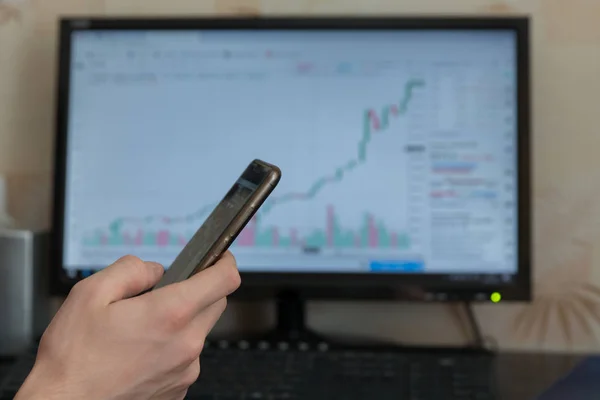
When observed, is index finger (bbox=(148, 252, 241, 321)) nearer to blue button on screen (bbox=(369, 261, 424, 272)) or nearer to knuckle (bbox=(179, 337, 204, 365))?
knuckle (bbox=(179, 337, 204, 365))

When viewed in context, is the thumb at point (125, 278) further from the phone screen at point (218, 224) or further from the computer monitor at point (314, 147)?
the computer monitor at point (314, 147)

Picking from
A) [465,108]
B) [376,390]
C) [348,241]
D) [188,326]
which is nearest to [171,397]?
[188,326]

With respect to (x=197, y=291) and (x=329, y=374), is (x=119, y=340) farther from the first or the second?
(x=329, y=374)

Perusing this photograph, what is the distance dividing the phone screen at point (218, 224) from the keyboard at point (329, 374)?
17cm

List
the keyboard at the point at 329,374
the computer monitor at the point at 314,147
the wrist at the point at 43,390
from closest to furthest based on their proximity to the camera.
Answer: the wrist at the point at 43,390 < the keyboard at the point at 329,374 < the computer monitor at the point at 314,147

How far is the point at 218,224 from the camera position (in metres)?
0.48

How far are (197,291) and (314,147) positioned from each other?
0.39m

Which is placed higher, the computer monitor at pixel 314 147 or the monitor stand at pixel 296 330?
the computer monitor at pixel 314 147

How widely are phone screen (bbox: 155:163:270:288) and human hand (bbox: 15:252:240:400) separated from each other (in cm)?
4

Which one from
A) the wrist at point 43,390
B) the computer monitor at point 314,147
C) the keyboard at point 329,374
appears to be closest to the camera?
the wrist at point 43,390

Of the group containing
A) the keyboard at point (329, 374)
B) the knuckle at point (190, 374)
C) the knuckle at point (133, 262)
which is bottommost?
the keyboard at point (329, 374)

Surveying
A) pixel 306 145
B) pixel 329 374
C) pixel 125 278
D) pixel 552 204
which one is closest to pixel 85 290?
pixel 125 278

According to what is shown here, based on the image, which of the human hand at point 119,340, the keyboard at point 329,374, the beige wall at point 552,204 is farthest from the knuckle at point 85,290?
the beige wall at point 552,204

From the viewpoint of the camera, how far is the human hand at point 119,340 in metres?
0.41
